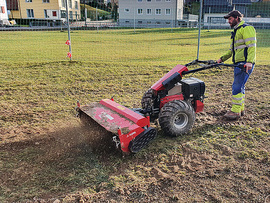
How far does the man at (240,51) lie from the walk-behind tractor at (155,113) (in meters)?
0.84

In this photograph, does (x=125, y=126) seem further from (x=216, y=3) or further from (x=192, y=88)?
(x=216, y=3)

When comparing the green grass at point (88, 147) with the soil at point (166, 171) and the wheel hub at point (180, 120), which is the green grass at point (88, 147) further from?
the wheel hub at point (180, 120)

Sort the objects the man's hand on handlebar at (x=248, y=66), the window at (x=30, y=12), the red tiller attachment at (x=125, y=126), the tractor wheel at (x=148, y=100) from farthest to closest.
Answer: the window at (x=30, y=12)
the man's hand on handlebar at (x=248, y=66)
the tractor wheel at (x=148, y=100)
the red tiller attachment at (x=125, y=126)

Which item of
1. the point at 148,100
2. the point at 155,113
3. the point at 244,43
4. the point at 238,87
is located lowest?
the point at 155,113

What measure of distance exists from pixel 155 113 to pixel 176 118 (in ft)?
1.33

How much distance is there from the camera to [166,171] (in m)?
3.68

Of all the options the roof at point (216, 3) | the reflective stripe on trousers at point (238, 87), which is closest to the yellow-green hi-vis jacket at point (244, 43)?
the reflective stripe on trousers at point (238, 87)

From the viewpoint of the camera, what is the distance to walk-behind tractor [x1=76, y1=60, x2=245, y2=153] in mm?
3949

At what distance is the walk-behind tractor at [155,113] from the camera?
3.95 meters

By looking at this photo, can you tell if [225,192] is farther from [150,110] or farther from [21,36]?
[21,36]

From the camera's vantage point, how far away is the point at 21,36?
20859 millimetres

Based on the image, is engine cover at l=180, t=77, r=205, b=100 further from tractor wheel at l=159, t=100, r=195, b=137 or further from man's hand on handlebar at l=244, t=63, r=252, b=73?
man's hand on handlebar at l=244, t=63, r=252, b=73

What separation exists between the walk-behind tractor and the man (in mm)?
842

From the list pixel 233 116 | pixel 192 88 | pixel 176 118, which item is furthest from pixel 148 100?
pixel 233 116
